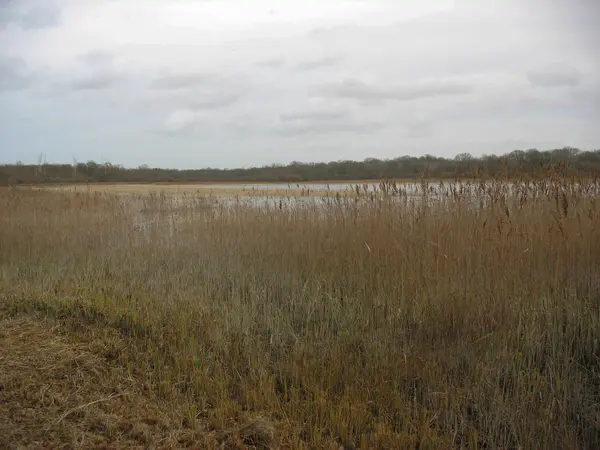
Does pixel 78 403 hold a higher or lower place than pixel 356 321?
lower

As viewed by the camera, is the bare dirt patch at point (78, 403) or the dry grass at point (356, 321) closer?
the bare dirt patch at point (78, 403)

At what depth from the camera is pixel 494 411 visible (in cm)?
336

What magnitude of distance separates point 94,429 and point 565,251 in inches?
225

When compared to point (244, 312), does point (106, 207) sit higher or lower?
higher

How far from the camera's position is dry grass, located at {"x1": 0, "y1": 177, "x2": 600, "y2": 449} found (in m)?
3.26

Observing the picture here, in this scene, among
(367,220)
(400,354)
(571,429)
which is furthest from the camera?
(367,220)

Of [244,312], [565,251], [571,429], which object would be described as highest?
[565,251]

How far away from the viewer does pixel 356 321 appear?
482 centimetres

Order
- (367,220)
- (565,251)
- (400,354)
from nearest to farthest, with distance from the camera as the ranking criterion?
1. (400,354)
2. (565,251)
3. (367,220)

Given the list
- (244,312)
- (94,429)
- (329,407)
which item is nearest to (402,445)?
(329,407)

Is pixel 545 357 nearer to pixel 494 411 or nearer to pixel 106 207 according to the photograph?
pixel 494 411

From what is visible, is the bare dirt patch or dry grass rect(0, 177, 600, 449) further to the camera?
dry grass rect(0, 177, 600, 449)

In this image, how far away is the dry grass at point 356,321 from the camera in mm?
3260

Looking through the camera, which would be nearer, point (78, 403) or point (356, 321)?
point (78, 403)
